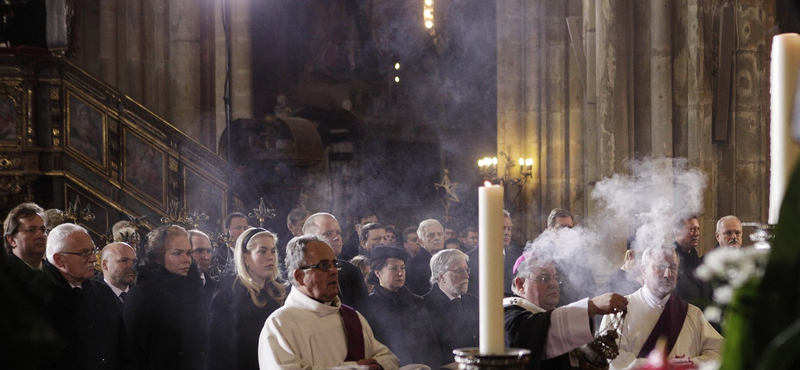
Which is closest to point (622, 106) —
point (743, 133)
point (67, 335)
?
point (743, 133)

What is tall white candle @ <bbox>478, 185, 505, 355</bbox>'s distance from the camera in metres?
1.96

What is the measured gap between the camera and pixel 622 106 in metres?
10.4

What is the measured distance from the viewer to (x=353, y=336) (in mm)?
4172

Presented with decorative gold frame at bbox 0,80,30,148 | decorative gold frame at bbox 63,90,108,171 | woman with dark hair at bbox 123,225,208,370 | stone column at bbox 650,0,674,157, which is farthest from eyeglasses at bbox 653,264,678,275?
decorative gold frame at bbox 0,80,30,148

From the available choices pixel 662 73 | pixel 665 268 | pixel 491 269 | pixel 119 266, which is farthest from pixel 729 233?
pixel 491 269

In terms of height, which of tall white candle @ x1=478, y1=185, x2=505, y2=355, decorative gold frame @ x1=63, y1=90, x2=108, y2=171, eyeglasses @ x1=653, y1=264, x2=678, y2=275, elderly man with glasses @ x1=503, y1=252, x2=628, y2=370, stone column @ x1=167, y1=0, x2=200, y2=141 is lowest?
elderly man with glasses @ x1=503, y1=252, x2=628, y2=370

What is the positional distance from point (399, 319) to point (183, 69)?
10.3 meters

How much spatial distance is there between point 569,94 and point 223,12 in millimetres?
5878

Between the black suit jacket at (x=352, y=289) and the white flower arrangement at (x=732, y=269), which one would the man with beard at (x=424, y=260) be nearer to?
the black suit jacket at (x=352, y=289)

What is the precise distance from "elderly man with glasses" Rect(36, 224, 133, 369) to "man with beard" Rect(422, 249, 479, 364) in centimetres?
204

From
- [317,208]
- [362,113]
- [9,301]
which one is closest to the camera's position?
[9,301]

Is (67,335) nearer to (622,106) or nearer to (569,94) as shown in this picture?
(622,106)

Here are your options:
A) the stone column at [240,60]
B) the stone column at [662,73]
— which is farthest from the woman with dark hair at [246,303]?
the stone column at [240,60]

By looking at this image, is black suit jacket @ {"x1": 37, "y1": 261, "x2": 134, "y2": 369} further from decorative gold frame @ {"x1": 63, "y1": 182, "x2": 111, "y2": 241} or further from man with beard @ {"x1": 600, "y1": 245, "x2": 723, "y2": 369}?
decorative gold frame @ {"x1": 63, "y1": 182, "x2": 111, "y2": 241}
